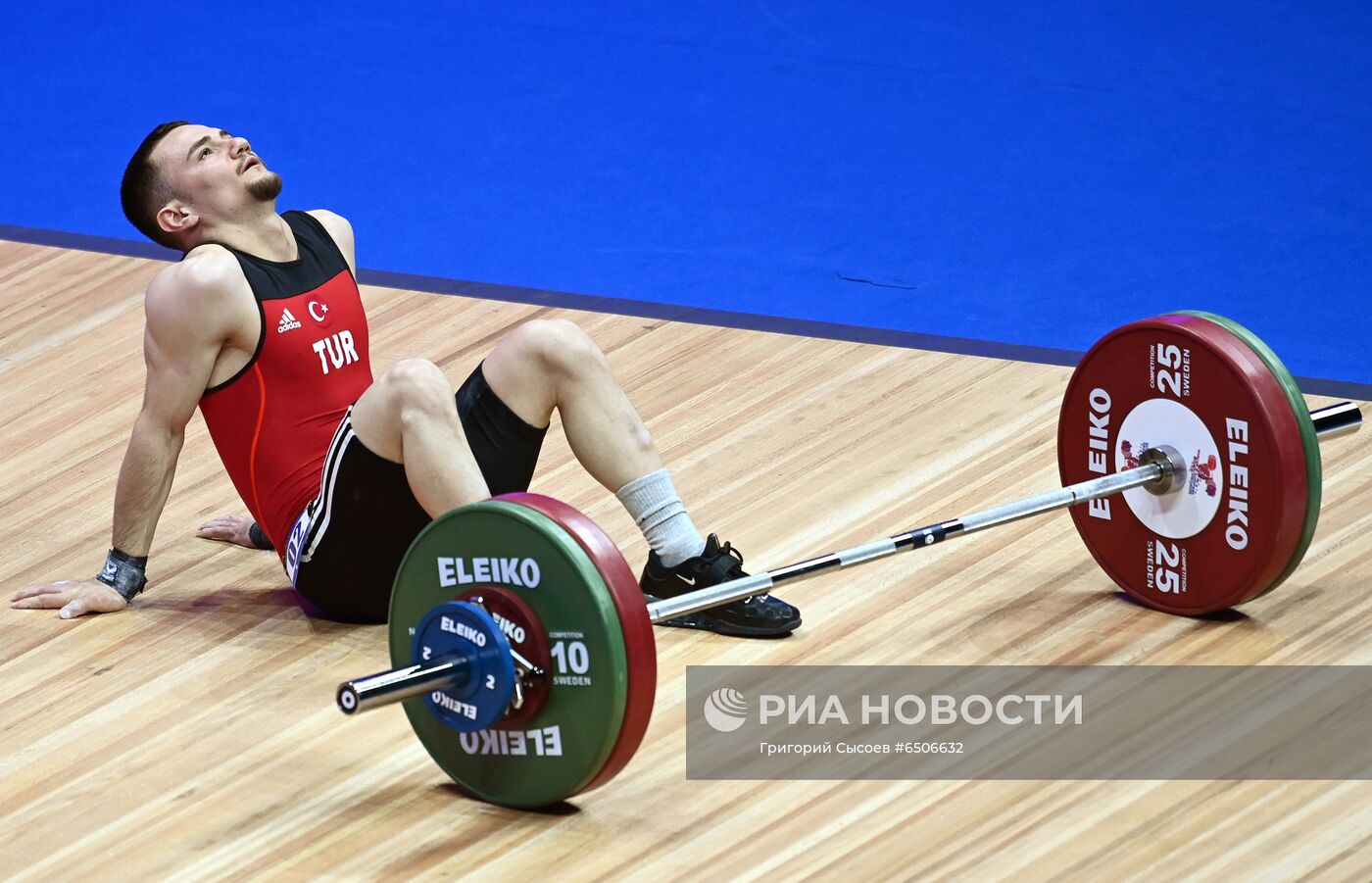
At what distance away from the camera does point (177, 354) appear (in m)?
2.64

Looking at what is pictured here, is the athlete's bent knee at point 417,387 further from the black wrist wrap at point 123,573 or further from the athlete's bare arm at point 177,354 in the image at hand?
the black wrist wrap at point 123,573

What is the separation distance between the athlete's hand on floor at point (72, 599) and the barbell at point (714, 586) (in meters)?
0.73

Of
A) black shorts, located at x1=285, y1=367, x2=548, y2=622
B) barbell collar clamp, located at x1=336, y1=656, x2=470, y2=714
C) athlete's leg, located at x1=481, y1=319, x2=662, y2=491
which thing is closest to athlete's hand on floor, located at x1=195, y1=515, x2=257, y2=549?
black shorts, located at x1=285, y1=367, x2=548, y2=622

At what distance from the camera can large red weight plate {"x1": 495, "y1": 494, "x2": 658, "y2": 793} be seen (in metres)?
2.05

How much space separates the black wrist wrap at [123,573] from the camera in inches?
111

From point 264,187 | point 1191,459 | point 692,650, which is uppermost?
Answer: point 264,187

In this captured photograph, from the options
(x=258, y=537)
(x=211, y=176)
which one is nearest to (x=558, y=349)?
(x=211, y=176)

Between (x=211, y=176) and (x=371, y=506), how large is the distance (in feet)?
1.74

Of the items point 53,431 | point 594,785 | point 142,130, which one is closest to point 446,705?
point 594,785

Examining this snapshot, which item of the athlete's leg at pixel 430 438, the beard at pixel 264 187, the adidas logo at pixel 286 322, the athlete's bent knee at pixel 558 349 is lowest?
the athlete's leg at pixel 430 438

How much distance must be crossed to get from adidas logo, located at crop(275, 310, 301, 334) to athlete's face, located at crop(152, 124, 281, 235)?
0.57 ft

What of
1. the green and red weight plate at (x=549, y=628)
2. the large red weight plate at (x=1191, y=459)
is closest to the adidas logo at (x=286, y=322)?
the green and red weight plate at (x=549, y=628)

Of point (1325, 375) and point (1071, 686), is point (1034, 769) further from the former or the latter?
point (1325, 375)

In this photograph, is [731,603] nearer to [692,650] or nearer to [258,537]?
[692,650]
